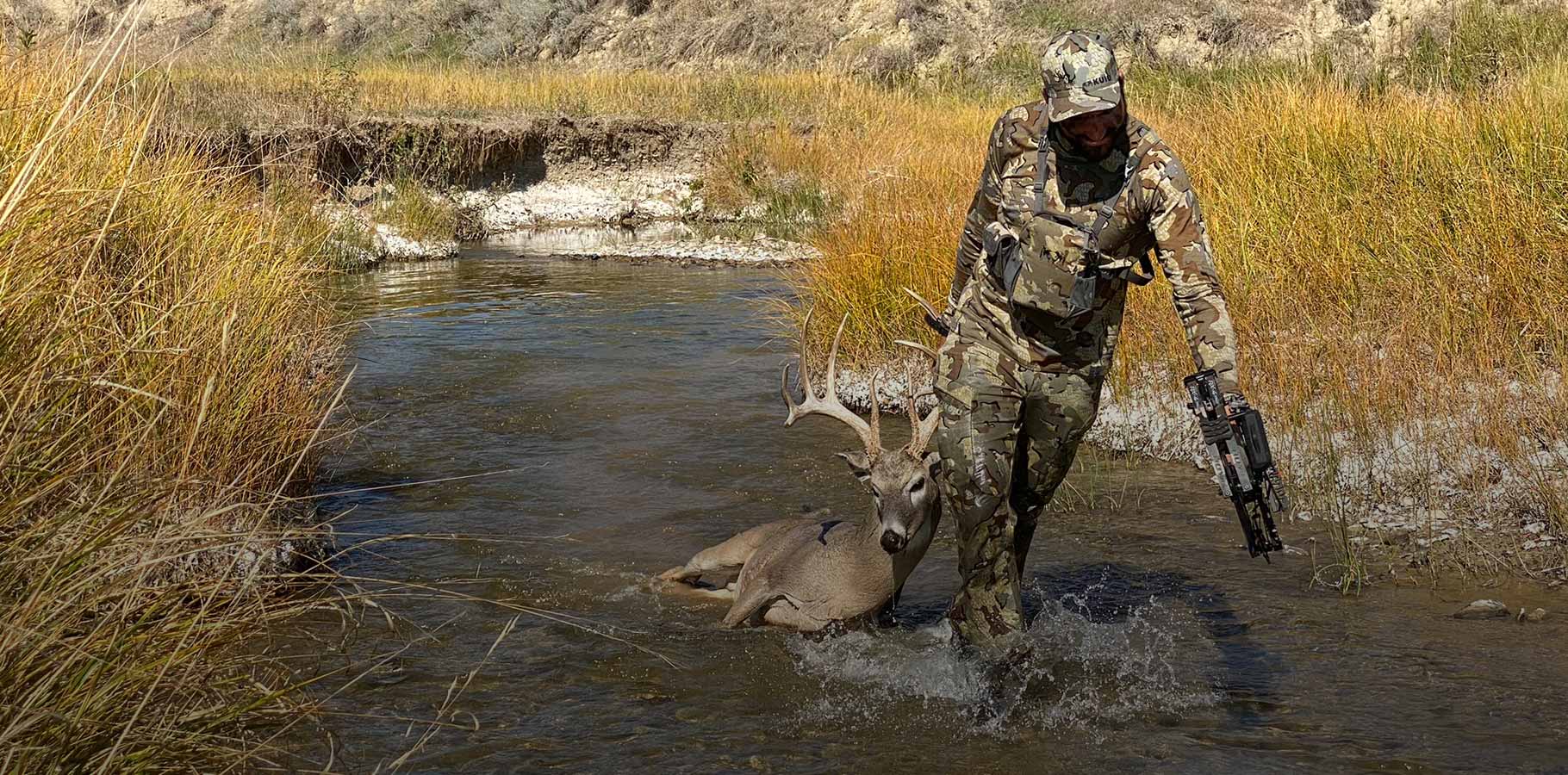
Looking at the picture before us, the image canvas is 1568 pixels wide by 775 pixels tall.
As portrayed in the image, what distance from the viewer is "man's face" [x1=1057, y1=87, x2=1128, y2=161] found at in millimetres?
4828

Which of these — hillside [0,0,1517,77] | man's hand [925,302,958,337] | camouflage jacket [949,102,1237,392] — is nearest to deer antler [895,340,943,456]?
man's hand [925,302,958,337]

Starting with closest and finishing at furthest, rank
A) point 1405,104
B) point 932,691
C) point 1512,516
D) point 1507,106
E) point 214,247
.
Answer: point 932,691, point 1512,516, point 214,247, point 1507,106, point 1405,104

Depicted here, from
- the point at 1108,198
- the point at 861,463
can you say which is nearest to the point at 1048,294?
the point at 1108,198

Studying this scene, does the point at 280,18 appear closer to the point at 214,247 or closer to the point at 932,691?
the point at 214,247

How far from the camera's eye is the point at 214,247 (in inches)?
296

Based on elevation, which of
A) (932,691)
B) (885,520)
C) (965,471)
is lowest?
(932,691)

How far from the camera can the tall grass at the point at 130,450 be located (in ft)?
11.3

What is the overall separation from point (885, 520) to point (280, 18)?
4527cm

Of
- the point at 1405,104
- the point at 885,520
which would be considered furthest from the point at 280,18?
the point at 885,520

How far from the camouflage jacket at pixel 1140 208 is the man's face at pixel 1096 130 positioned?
0.07m

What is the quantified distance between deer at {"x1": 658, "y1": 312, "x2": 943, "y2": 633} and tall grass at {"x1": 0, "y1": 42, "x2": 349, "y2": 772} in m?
2.12

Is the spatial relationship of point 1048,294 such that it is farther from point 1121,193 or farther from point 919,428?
point 919,428

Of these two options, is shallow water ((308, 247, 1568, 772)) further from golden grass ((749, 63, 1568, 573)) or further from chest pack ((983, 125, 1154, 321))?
chest pack ((983, 125, 1154, 321))

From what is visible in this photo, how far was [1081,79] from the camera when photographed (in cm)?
479
